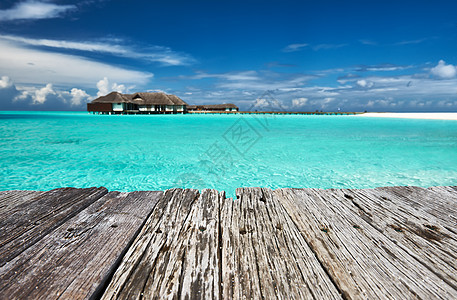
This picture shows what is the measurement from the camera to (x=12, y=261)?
138 centimetres

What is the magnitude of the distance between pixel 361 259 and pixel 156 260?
128cm

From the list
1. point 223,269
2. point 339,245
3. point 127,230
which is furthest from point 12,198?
point 339,245

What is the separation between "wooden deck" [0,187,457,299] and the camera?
122 centimetres

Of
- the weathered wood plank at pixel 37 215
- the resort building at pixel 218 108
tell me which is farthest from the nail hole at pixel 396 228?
the resort building at pixel 218 108

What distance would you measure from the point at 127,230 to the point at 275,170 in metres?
8.45

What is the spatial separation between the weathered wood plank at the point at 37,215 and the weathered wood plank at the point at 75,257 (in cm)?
7

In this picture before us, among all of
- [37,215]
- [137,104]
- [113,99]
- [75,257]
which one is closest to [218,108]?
[137,104]

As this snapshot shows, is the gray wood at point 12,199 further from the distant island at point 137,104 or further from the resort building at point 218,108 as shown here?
the resort building at point 218,108

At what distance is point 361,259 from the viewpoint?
1.47 metres

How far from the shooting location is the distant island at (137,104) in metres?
58.4

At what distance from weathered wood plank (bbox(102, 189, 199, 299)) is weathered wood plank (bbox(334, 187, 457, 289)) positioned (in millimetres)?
1495

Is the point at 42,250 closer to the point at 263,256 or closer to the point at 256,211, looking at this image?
the point at 263,256

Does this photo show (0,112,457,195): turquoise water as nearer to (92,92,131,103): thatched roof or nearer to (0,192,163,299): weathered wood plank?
(0,192,163,299): weathered wood plank

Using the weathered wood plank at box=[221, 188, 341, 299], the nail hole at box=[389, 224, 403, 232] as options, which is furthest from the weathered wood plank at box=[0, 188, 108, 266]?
the nail hole at box=[389, 224, 403, 232]
